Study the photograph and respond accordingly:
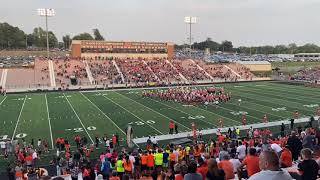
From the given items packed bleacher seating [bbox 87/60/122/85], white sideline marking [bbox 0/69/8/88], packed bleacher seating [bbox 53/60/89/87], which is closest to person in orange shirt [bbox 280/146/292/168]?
packed bleacher seating [bbox 53/60/89/87]

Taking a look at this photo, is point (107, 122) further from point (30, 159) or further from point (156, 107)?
point (30, 159)

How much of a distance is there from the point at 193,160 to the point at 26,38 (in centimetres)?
13036

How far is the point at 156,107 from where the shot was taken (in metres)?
31.6

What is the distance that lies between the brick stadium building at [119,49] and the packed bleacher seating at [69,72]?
666cm

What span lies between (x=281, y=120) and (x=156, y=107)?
10.2 metres

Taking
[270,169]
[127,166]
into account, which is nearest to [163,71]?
[127,166]

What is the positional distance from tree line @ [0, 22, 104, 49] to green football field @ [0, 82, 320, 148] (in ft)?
280

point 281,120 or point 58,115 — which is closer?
point 281,120

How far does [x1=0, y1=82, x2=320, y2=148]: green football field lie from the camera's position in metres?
23.4

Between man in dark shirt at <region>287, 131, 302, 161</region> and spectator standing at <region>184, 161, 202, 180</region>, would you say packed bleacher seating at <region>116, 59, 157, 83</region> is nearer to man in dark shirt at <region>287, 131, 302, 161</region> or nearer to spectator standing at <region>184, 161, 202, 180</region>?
man in dark shirt at <region>287, 131, 302, 161</region>

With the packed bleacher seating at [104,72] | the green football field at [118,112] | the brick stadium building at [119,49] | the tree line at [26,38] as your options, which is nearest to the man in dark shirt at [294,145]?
the green football field at [118,112]

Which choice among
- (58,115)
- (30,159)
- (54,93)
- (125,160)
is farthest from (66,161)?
(54,93)

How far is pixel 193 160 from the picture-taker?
374 inches

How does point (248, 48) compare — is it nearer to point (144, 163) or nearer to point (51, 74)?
point (51, 74)
